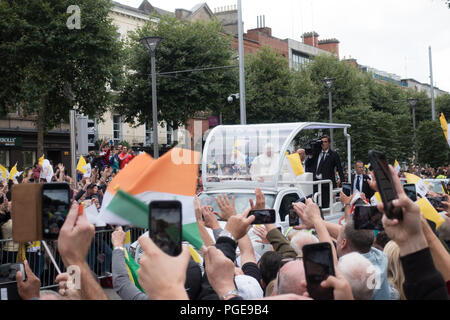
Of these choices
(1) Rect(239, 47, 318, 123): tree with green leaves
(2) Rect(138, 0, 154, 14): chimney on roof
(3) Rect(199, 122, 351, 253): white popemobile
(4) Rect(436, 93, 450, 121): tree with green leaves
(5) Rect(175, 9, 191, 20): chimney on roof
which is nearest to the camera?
(3) Rect(199, 122, 351, 253): white popemobile

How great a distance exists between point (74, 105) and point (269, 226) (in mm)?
24124

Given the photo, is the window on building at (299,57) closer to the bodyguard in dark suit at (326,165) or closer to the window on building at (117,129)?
the window on building at (117,129)

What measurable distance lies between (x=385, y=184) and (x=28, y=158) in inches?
1332

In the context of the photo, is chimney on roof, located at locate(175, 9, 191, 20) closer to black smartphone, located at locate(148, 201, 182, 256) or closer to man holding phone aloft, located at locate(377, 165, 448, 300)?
man holding phone aloft, located at locate(377, 165, 448, 300)

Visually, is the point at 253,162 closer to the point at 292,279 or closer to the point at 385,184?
the point at 292,279

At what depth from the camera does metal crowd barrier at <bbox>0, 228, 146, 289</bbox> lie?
26.9ft

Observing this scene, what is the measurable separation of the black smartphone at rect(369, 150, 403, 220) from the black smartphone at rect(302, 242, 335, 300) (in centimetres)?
26

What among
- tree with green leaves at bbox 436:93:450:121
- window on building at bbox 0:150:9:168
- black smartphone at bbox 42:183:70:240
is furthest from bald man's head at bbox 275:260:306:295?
tree with green leaves at bbox 436:93:450:121

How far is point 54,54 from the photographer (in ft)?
84.2

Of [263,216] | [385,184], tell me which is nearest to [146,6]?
[263,216]

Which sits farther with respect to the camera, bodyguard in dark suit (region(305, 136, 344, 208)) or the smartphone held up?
bodyguard in dark suit (region(305, 136, 344, 208))
